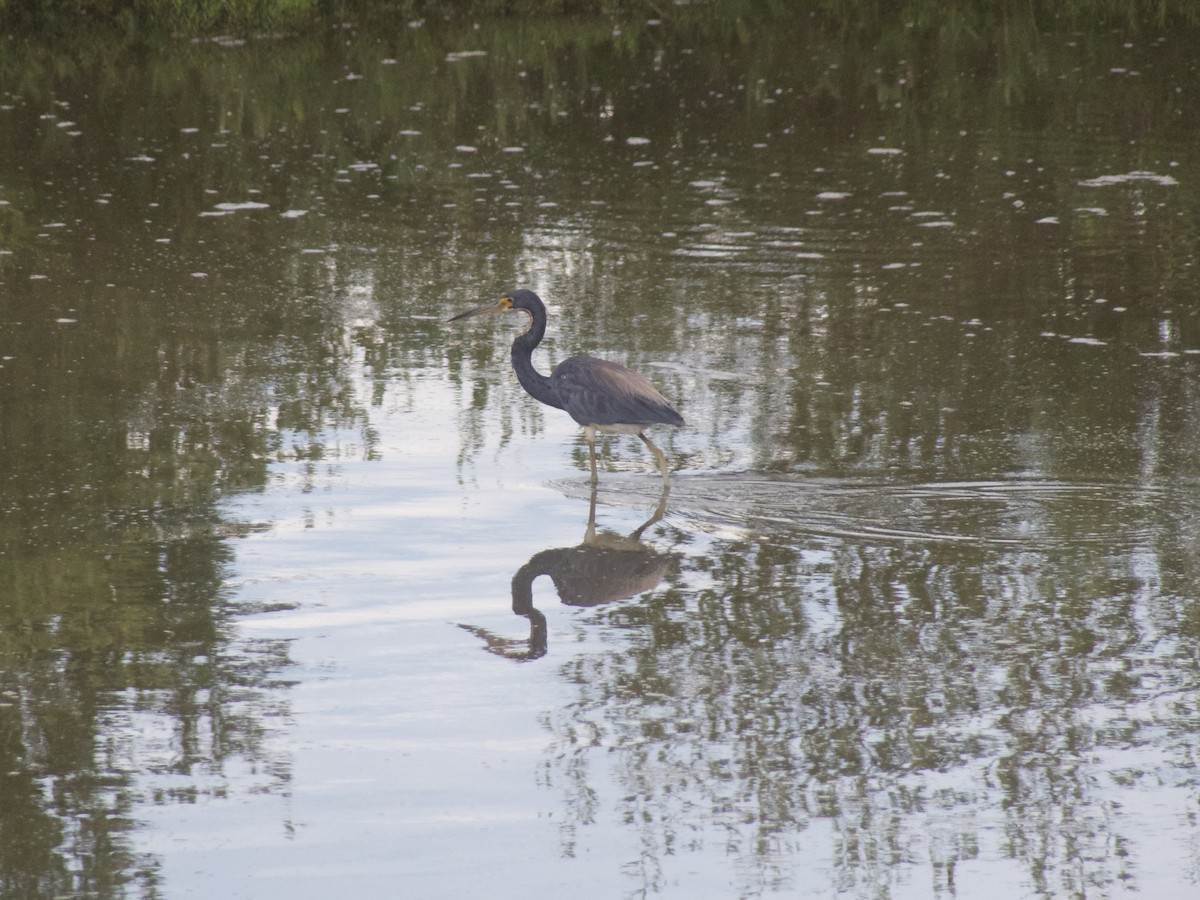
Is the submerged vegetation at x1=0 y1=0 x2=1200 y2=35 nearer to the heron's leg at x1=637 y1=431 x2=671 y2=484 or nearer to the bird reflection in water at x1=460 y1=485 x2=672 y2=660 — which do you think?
the heron's leg at x1=637 y1=431 x2=671 y2=484

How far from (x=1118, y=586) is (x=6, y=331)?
637 centimetres

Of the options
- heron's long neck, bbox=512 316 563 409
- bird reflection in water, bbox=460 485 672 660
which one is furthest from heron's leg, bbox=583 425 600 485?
bird reflection in water, bbox=460 485 672 660

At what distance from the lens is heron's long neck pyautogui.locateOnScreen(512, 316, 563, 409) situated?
7.74m

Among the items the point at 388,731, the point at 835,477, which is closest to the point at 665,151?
the point at 835,477

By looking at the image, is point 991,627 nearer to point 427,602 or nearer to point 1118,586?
point 1118,586

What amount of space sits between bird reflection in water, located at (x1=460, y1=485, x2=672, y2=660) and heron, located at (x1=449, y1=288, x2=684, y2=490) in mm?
526

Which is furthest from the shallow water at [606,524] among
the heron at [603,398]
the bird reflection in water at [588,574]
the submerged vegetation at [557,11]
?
the submerged vegetation at [557,11]

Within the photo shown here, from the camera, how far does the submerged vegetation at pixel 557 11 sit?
22.4m

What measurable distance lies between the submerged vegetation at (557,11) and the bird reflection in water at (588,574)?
16.8 m

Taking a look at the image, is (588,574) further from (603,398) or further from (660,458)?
(603,398)

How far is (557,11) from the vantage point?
2419cm

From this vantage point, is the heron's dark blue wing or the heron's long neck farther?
the heron's long neck

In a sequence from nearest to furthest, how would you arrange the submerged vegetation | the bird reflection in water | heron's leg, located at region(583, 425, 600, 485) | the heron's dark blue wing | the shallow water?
the shallow water < the bird reflection in water < the heron's dark blue wing < heron's leg, located at region(583, 425, 600, 485) < the submerged vegetation

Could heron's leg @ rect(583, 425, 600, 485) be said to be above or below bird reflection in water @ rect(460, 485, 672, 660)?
above
